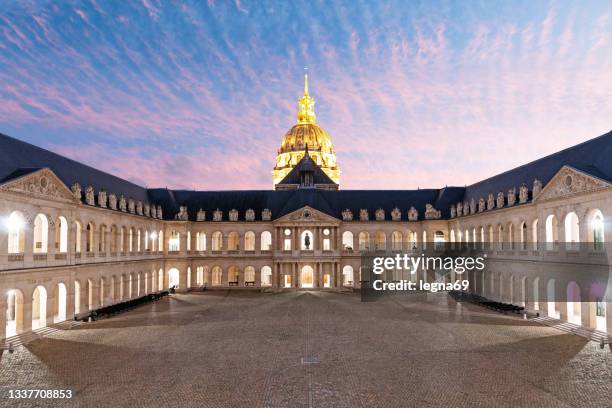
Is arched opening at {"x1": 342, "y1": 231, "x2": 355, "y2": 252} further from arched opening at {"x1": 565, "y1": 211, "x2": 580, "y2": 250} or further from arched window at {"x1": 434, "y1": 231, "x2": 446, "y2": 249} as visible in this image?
arched opening at {"x1": 565, "y1": 211, "x2": 580, "y2": 250}

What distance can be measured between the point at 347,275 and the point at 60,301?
44499mm

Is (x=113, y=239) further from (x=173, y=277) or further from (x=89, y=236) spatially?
(x=173, y=277)

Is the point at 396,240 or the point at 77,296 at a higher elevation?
the point at 396,240

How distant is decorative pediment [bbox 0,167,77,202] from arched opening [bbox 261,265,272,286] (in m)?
37.7

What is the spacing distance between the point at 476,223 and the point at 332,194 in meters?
26.0

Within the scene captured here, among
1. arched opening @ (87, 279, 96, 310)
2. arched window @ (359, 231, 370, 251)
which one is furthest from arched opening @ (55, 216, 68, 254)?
arched window @ (359, 231, 370, 251)

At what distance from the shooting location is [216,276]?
80.0 m

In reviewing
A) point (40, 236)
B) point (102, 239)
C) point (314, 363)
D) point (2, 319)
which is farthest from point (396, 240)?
point (2, 319)

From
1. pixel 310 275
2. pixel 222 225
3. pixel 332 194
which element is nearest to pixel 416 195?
pixel 332 194

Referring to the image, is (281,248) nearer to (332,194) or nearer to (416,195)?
(332,194)

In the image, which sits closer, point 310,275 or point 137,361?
point 137,361

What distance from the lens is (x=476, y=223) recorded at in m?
66.4

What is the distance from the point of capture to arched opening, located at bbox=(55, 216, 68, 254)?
156 ft

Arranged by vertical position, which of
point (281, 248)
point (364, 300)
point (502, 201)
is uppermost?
point (502, 201)
